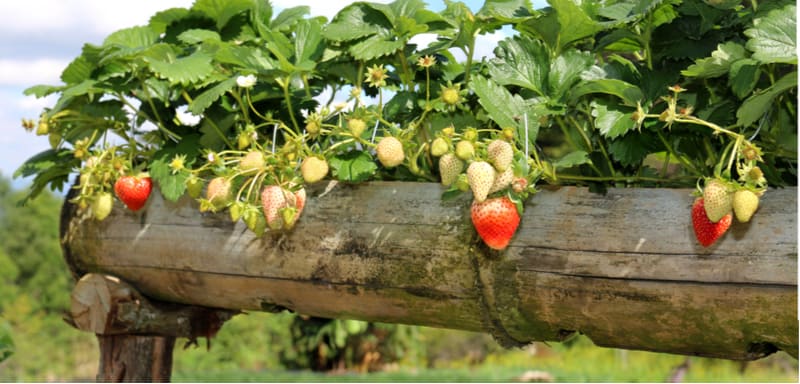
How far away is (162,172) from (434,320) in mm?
694

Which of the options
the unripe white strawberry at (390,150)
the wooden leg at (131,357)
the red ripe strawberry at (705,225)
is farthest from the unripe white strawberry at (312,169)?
the wooden leg at (131,357)

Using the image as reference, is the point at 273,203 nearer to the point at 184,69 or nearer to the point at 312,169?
the point at 312,169

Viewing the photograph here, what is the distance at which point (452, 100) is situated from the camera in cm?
159

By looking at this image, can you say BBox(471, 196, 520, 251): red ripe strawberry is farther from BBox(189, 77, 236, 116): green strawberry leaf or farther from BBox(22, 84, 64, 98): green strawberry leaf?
BBox(22, 84, 64, 98): green strawberry leaf

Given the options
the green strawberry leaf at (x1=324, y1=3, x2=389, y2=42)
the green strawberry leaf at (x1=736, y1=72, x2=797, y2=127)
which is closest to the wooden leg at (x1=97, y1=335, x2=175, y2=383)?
the green strawberry leaf at (x1=324, y1=3, x2=389, y2=42)

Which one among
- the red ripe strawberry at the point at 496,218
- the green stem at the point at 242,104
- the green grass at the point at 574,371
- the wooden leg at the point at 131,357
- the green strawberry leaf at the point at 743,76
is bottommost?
the green grass at the point at 574,371

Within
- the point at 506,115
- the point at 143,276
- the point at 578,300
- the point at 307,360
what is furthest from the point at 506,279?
the point at 307,360

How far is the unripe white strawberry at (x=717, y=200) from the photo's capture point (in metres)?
1.30

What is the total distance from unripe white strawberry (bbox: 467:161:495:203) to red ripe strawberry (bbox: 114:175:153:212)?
0.93m

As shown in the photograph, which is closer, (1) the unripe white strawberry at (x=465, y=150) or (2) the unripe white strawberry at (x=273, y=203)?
(1) the unripe white strawberry at (x=465, y=150)

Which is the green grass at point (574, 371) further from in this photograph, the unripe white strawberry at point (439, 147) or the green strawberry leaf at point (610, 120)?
the green strawberry leaf at point (610, 120)

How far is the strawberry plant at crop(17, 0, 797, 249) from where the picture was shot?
141cm

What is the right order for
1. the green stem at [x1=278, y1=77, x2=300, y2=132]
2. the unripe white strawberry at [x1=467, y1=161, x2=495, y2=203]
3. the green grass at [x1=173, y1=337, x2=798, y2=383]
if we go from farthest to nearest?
the green grass at [x1=173, y1=337, x2=798, y2=383] < the green stem at [x1=278, y1=77, x2=300, y2=132] < the unripe white strawberry at [x1=467, y1=161, x2=495, y2=203]

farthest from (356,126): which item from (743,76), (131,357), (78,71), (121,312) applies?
(131,357)
